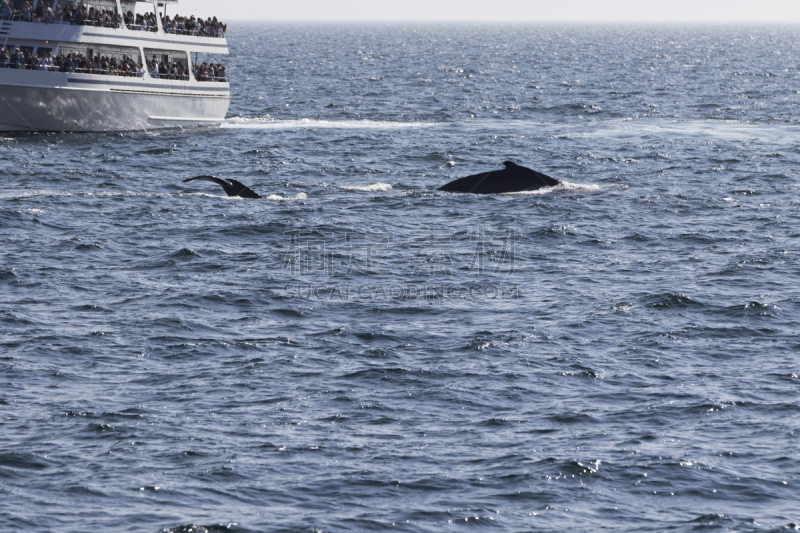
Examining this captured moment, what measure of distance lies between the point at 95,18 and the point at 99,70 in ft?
11.4

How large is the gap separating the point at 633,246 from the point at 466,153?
2263cm

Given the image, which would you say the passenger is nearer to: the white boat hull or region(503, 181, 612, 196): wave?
the white boat hull

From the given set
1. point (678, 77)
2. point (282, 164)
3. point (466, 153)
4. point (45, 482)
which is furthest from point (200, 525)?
point (678, 77)

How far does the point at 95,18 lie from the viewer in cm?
5834

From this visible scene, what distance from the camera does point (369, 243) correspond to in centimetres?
3312

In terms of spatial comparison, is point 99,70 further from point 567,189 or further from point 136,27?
point 567,189

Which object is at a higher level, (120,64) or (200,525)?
(120,64)

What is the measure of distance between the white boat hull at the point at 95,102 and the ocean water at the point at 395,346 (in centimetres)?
517

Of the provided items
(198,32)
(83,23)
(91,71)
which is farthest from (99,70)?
(198,32)

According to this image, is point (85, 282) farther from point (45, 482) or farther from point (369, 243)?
point (45, 482)

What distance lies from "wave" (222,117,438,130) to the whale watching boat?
3.01 meters

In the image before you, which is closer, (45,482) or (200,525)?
(200,525)

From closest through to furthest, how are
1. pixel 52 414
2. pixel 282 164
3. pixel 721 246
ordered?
pixel 52 414
pixel 721 246
pixel 282 164

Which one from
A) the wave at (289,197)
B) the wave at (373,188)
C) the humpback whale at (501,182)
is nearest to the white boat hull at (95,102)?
the wave at (289,197)
